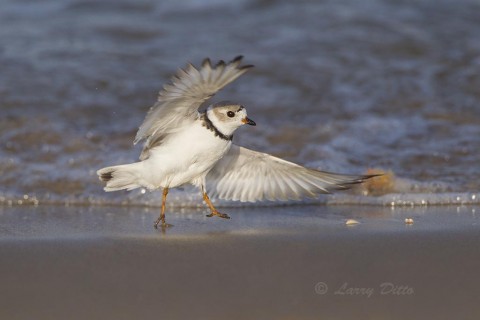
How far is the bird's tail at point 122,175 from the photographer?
5.36 metres

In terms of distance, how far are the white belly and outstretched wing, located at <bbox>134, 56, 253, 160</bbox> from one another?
0.24ft

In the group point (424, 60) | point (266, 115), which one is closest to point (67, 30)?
point (266, 115)

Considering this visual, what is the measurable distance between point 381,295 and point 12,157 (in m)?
3.88

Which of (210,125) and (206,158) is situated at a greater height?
(210,125)

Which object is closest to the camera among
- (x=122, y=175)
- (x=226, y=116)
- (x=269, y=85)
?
(x=226, y=116)

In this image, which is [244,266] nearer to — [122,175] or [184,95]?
[184,95]

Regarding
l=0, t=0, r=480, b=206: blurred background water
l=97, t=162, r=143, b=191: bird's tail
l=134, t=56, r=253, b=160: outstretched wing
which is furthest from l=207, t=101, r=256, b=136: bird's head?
l=0, t=0, r=480, b=206: blurred background water

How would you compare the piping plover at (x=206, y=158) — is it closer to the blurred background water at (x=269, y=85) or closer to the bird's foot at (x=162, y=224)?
the bird's foot at (x=162, y=224)

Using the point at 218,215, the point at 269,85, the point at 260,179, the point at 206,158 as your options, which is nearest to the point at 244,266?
the point at 206,158

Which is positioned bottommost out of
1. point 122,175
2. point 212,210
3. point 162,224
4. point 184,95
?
point 162,224

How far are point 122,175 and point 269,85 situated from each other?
3791 millimetres

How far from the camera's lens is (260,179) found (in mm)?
5840

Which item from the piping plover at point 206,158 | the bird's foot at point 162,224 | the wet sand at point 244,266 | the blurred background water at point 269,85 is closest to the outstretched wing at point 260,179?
the piping plover at point 206,158

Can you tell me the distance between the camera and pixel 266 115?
26.7ft
